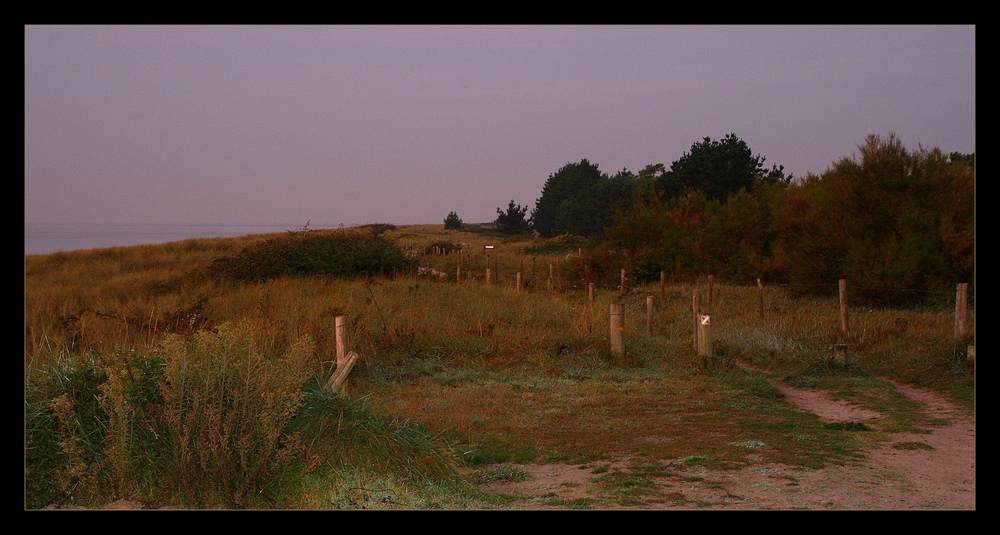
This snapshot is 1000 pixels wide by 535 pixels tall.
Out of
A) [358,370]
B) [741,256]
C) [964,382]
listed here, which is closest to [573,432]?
[358,370]

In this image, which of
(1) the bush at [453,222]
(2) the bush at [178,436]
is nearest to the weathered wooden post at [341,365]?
(2) the bush at [178,436]

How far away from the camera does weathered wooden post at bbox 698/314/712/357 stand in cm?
1154

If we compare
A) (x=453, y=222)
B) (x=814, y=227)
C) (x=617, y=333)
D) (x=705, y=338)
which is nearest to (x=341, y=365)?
(x=617, y=333)

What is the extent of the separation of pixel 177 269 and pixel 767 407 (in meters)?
22.0

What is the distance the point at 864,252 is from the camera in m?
19.7

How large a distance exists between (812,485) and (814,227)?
58.3 feet

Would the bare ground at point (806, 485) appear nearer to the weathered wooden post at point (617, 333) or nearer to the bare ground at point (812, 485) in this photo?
the bare ground at point (812, 485)

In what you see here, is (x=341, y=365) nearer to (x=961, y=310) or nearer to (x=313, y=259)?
(x=961, y=310)

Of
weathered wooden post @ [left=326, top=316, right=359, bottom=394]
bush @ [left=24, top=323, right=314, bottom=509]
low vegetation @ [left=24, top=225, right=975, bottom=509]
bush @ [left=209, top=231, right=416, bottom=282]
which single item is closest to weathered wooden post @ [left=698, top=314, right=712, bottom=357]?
low vegetation @ [left=24, top=225, right=975, bottom=509]

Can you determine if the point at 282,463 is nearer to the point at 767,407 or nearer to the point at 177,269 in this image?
the point at 767,407

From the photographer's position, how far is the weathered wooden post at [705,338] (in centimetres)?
1154

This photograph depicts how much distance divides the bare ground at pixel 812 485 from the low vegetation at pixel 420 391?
20 centimetres

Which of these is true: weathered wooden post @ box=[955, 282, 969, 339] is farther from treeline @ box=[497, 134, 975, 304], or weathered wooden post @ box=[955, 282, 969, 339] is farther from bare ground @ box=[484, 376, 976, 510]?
bare ground @ box=[484, 376, 976, 510]

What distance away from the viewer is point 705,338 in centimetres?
1157
